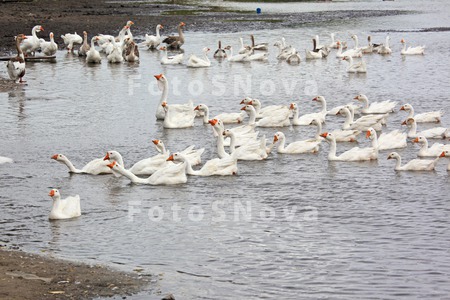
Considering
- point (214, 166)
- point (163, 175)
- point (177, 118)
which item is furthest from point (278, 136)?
point (177, 118)

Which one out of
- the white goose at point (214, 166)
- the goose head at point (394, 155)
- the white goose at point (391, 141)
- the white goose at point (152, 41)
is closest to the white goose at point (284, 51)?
the white goose at point (152, 41)

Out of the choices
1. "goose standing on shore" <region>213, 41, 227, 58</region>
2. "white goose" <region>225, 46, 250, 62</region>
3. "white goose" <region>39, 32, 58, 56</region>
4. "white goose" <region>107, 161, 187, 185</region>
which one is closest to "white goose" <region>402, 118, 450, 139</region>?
"white goose" <region>107, 161, 187, 185</region>

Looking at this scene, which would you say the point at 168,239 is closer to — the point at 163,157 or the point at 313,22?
the point at 163,157

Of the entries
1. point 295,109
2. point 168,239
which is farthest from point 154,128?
point 168,239

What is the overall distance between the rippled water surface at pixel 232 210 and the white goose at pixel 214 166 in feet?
0.70

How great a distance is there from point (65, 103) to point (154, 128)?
4.54 m

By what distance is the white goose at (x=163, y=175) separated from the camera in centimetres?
1648

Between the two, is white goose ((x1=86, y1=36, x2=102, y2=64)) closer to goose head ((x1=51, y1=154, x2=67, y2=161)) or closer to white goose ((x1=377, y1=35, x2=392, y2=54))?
white goose ((x1=377, y1=35, x2=392, y2=54))

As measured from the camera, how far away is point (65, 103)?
25609 mm

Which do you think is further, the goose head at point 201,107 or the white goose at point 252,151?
the goose head at point 201,107

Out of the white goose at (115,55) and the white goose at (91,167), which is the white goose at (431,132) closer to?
the white goose at (91,167)

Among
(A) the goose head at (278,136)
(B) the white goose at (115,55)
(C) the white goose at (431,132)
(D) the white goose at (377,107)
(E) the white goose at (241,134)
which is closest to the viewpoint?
(A) the goose head at (278,136)

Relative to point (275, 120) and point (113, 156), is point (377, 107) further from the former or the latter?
point (113, 156)

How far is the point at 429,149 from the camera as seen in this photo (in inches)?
731
